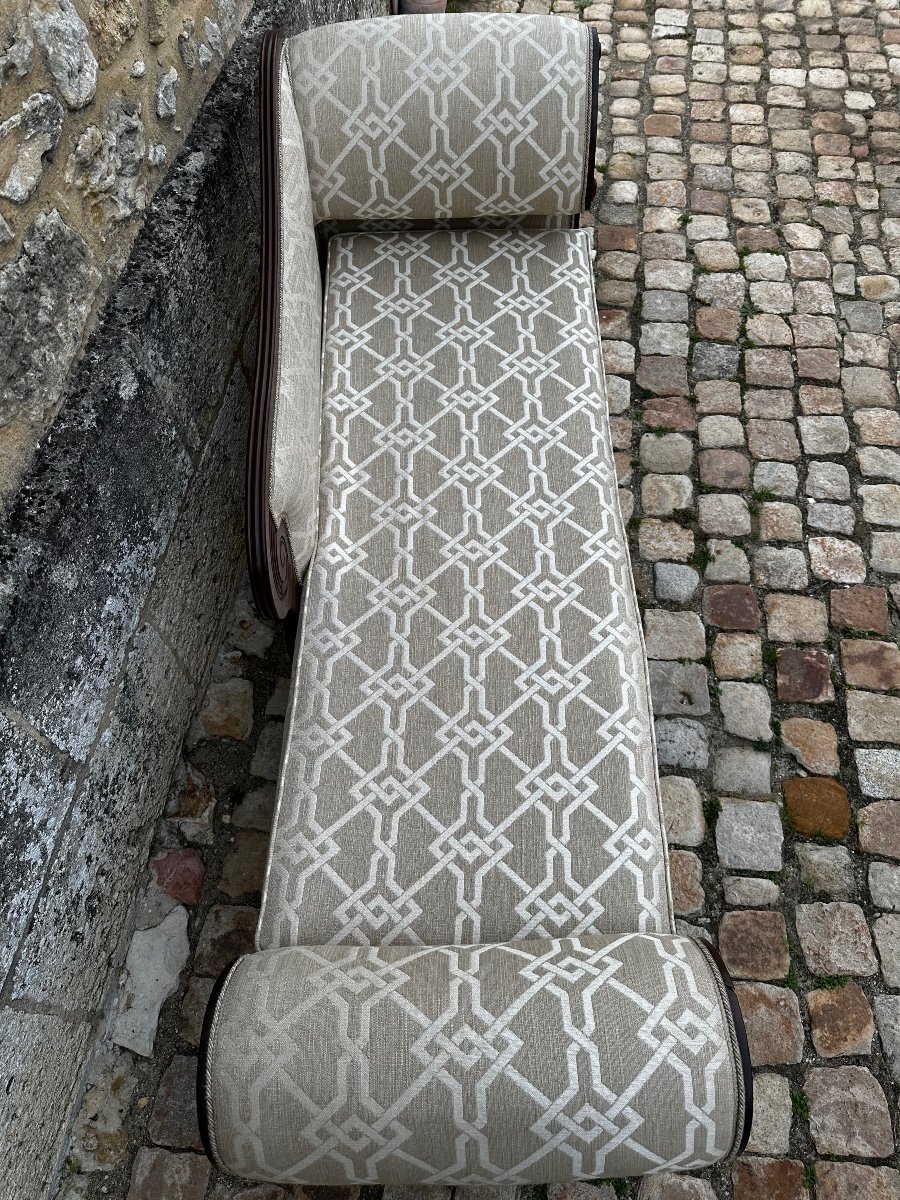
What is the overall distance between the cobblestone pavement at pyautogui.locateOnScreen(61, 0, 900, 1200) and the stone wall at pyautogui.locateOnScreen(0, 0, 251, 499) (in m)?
1.04

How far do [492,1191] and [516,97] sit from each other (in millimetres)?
2505

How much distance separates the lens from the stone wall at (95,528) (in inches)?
67.8

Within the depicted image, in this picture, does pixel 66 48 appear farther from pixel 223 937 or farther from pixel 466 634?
pixel 223 937

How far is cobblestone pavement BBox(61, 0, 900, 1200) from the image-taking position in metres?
2.08

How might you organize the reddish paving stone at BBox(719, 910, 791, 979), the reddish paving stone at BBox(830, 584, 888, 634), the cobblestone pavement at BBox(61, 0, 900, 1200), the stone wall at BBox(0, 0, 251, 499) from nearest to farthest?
the stone wall at BBox(0, 0, 251, 499)
the cobblestone pavement at BBox(61, 0, 900, 1200)
the reddish paving stone at BBox(719, 910, 791, 979)
the reddish paving stone at BBox(830, 584, 888, 634)

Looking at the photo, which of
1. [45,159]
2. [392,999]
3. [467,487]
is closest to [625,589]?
[467,487]

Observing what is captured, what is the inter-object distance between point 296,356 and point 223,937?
1336mm

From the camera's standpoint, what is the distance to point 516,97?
2480mm

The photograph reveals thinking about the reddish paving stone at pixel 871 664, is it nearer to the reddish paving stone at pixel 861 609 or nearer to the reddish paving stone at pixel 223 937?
the reddish paving stone at pixel 861 609

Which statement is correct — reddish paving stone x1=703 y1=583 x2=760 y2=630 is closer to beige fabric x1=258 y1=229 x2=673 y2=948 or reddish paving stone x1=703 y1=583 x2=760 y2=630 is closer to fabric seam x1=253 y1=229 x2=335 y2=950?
beige fabric x1=258 y1=229 x2=673 y2=948

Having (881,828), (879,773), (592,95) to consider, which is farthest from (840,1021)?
(592,95)

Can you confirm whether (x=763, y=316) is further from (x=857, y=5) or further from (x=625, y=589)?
(x=857, y=5)

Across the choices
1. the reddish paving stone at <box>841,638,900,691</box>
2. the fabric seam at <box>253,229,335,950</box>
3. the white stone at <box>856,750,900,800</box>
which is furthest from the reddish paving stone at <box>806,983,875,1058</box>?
the fabric seam at <box>253,229,335,950</box>

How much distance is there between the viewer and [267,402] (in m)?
1.99
